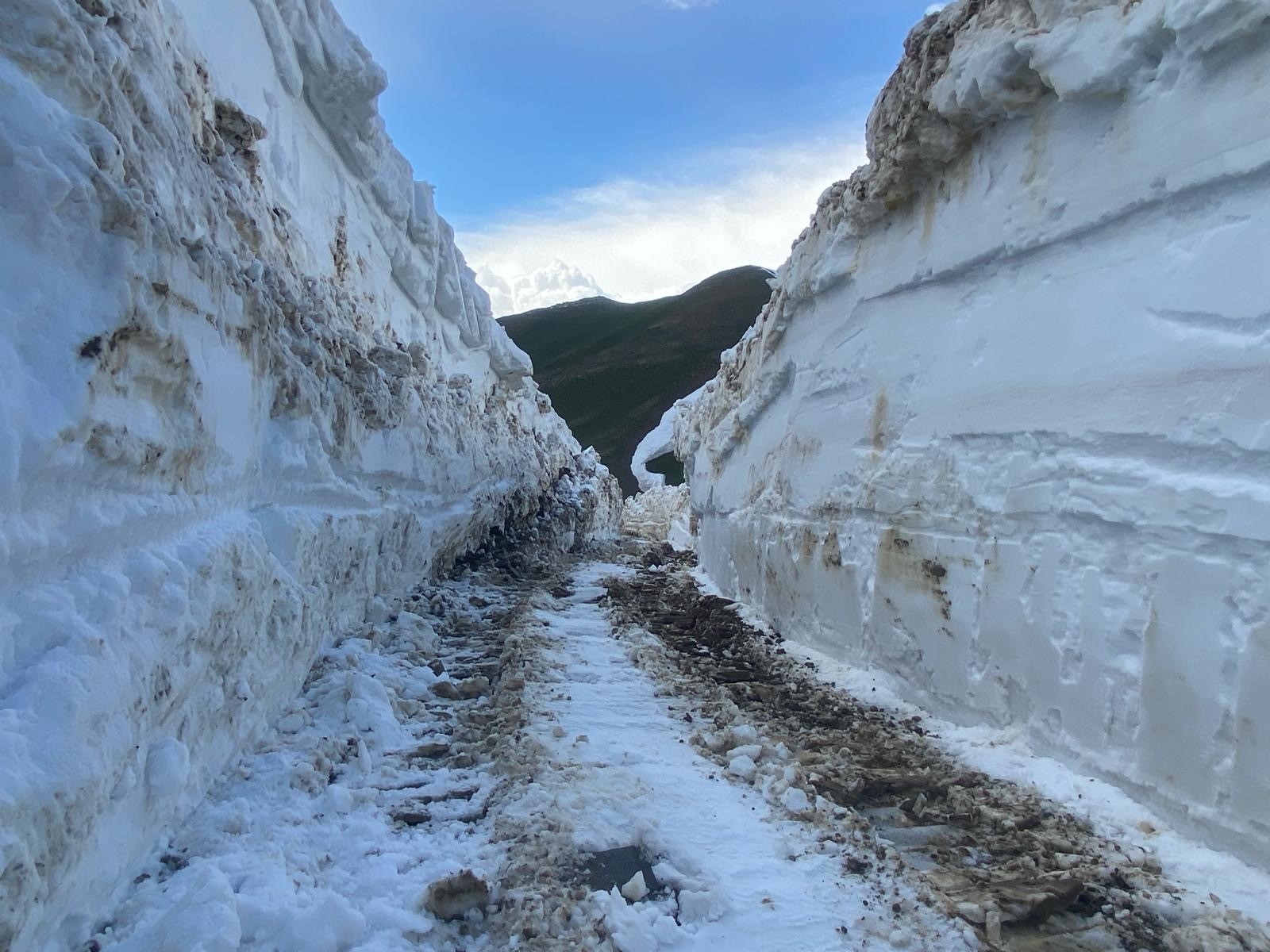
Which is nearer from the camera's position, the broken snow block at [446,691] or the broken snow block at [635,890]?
the broken snow block at [635,890]

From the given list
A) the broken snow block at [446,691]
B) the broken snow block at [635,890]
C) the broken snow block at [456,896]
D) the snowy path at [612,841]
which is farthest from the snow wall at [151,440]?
the broken snow block at [635,890]

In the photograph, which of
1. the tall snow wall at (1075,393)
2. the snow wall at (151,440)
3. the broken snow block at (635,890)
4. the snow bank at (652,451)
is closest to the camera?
the snow wall at (151,440)

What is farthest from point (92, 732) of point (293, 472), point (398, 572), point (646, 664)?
point (398, 572)

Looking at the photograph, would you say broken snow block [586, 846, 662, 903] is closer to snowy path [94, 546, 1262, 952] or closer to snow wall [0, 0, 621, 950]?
snowy path [94, 546, 1262, 952]

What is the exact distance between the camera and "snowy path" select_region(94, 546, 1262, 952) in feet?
8.43

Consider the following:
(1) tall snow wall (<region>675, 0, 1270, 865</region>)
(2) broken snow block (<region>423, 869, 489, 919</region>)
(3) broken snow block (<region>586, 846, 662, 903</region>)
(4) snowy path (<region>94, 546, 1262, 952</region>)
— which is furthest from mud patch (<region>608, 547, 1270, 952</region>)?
(2) broken snow block (<region>423, 869, 489, 919</region>)

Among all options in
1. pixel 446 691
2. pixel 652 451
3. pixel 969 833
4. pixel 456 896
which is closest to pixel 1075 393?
pixel 969 833

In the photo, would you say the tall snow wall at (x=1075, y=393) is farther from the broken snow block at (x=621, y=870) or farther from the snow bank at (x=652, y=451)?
the snow bank at (x=652, y=451)

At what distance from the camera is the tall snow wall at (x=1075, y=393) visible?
9.87ft

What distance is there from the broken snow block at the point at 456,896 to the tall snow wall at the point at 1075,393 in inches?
108

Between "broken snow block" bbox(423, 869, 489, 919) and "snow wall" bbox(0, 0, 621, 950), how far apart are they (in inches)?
38.8

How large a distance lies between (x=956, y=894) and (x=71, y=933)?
2.86 meters

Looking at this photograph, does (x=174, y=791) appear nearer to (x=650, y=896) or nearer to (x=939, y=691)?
(x=650, y=896)

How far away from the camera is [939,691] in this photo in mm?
4785
